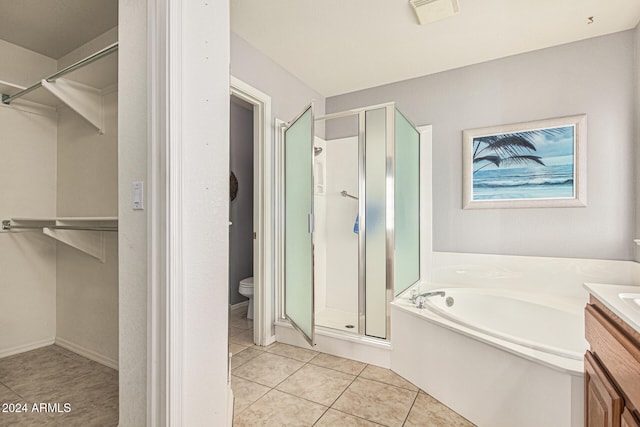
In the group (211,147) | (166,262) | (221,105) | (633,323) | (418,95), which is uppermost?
(418,95)

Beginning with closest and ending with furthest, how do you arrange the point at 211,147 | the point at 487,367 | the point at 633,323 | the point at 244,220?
the point at 633,323 < the point at 211,147 < the point at 487,367 < the point at 244,220

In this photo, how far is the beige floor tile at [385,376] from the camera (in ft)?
6.47

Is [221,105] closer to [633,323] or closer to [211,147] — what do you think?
[211,147]

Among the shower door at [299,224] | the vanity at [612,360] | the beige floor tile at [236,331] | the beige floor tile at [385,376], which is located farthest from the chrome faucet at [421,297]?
the beige floor tile at [236,331]

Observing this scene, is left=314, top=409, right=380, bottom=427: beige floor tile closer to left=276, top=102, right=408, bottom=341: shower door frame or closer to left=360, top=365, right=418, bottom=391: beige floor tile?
left=360, top=365, right=418, bottom=391: beige floor tile

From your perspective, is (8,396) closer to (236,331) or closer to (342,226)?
(236,331)

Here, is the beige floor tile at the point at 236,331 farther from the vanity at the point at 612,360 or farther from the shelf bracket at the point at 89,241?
the vanity at the point at 612,360

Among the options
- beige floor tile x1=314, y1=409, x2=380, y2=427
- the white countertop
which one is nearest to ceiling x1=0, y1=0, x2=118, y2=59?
beige floor tile x1=314, y1=409, x2=380, y2=427

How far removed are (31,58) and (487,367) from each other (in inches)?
145

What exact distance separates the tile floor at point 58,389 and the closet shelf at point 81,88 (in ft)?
5.25

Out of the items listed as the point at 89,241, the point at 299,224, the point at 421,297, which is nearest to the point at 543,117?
the point at 421,297

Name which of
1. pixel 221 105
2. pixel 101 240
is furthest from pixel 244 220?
pixel 221 105

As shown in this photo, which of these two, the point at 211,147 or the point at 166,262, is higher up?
the point at 211,147

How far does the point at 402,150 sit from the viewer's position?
8.18 feet
